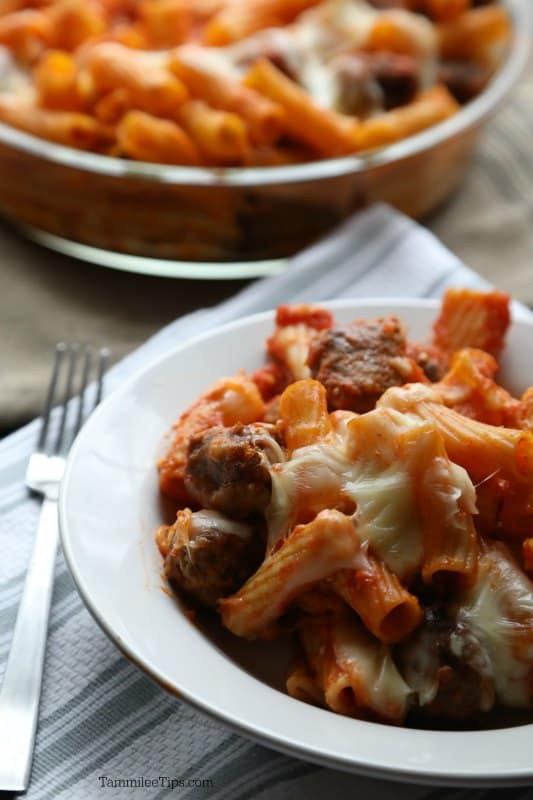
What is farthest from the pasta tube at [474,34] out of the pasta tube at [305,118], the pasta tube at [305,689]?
the pasta tube at [305,689]

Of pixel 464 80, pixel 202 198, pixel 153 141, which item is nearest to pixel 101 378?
pixel 202 198

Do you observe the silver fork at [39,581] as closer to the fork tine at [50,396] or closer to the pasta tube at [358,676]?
the fork tine at [50,396]

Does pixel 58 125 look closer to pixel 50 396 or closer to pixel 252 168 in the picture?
pixel 252 168

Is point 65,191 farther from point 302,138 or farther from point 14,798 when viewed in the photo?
point 14,798

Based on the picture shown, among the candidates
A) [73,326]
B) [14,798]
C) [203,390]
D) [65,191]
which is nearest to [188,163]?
[65,191]

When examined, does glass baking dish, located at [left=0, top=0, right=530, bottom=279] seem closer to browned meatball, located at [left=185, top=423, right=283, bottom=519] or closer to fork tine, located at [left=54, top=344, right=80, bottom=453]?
fork tine, located at [left=54, top=344, right=80, bottom=453]
